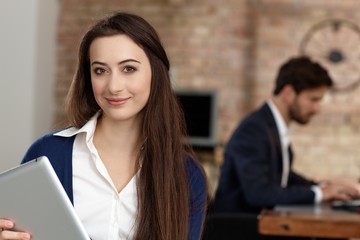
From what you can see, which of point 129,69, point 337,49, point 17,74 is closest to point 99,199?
point 129,69

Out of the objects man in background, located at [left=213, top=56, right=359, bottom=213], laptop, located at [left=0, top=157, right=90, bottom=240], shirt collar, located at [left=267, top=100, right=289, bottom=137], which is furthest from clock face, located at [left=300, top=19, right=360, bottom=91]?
laptop, located at [left=0, top=157, right=90, bottom=240]

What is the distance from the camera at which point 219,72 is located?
6.32 m

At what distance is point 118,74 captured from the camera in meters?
1.76

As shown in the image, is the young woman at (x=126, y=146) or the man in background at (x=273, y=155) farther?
the man in background at (x=273, y=155)

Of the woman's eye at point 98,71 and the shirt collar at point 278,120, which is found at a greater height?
the woman's eye at point 98,71

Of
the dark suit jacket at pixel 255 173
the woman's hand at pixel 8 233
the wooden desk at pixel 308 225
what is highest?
the woman's hand at pixel 8 233

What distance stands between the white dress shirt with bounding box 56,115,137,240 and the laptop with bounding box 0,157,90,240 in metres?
0.22

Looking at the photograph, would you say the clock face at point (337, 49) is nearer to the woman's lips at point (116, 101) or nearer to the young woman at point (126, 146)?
the young woman at point (126, 146)

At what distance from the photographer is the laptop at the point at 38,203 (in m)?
1.51

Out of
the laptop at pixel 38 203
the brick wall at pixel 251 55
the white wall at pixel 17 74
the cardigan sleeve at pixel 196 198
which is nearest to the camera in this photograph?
the laptop at pixel 38 203

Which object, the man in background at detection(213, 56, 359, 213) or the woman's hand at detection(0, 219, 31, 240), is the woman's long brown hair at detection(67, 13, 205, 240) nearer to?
the woman's hand at detection(0, 219, 31, 240)

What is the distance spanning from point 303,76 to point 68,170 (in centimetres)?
208

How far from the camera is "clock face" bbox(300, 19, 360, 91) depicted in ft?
20.5

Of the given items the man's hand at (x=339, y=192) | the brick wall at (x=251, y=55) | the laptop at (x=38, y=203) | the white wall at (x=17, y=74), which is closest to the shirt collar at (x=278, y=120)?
the man's hand at (x=339, y=192)
